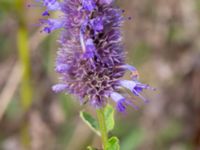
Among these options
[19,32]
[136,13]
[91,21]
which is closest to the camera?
[91,21]

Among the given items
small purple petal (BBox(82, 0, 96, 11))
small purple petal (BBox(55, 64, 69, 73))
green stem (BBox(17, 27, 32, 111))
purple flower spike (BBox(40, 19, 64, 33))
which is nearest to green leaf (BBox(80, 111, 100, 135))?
small purple petal (BBox(55, 64, 69, 73))

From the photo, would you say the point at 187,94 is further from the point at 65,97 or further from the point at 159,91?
the point at 65,97

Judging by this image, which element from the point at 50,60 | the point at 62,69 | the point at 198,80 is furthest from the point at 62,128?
the point at 62,69

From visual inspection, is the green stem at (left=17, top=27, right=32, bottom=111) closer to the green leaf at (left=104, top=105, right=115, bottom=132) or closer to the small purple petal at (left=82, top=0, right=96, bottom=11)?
the green leaf at (left=104, top=105, right=115, bottom=132)

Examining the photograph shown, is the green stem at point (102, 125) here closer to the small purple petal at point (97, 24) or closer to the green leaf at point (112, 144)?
the green leaf at point (112, 144)

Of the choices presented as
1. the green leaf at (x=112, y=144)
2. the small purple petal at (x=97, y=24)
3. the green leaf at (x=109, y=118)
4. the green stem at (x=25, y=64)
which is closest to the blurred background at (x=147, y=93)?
the green stem at (x=25, y=64)

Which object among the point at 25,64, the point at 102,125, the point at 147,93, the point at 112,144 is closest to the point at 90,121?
the point at 102,125
